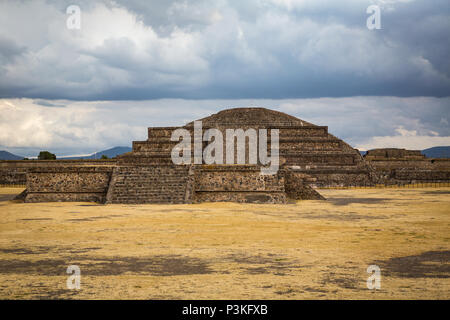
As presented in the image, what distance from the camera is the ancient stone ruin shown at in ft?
65.0

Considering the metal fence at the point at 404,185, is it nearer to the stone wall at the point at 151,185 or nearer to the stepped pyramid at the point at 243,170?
the stepped pyramid at the point at 243,170

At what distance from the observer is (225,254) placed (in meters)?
8.67

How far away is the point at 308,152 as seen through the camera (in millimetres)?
36906

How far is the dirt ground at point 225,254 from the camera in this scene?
620 centimetres

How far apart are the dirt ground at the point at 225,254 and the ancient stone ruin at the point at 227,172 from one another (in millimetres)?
4135

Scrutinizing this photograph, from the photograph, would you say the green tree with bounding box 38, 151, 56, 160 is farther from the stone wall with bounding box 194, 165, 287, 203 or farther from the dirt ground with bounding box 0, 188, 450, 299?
the dirt ground with bounding box 0, 188, 450, 299

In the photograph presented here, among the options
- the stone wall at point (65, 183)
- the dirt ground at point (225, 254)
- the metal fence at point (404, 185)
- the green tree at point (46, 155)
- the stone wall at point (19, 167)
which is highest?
the green tree at point (46, 155)

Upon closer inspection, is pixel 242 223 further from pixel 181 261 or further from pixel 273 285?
pixel 273 285

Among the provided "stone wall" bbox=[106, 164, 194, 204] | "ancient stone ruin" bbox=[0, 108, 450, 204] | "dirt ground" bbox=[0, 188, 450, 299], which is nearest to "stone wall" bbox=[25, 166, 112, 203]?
"ancient stone ruin" bbox=[0, 108, 450, 204]

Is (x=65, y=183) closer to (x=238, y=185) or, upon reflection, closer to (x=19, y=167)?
(x=238, y=185)

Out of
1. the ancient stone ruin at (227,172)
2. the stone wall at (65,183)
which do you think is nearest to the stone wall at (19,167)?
the ancient stone ruin at (227,172)

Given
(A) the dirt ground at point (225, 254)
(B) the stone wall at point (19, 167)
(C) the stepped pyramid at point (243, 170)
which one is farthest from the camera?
(B) the stone wall at point (19, 167)

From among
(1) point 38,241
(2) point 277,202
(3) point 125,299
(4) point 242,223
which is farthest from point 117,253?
(2) point 277,202

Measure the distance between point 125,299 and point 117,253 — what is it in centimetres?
314
